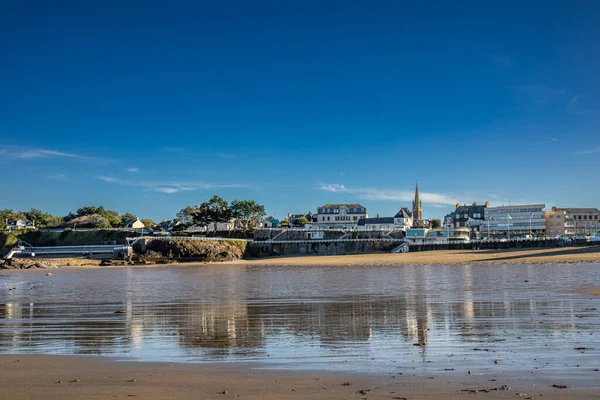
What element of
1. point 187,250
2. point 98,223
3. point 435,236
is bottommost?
point 187,250

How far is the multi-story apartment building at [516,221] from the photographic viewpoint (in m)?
126

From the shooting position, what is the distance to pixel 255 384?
7227 millimetres

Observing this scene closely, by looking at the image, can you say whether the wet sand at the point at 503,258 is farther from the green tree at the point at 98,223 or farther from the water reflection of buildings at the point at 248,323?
the green tree at the point at 98,223

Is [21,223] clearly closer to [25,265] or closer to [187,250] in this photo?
[187,250]

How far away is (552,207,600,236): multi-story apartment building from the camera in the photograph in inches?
5359

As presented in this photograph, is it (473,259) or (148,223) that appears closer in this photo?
(473,259)

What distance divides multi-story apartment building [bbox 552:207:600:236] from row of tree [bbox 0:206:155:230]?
119970 millimetres

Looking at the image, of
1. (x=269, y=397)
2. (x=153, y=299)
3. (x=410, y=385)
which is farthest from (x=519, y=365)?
(x=153, y=299)

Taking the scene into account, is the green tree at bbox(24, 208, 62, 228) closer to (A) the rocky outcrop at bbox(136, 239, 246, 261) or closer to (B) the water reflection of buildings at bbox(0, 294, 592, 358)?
(A) the rocky outcrop at bbox(136, 239, 246, 261)

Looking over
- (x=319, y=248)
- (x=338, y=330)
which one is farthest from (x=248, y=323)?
(x=319, y=248)

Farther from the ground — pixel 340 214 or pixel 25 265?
pixel 340 214

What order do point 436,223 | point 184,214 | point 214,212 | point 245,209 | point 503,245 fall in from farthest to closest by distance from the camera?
point 184,214, point 436,223, point 245,209, point 214,212, point 503,245

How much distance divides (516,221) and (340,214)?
1847 inches

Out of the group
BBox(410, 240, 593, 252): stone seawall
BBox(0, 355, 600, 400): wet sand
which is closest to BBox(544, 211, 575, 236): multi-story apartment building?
BBox(410, 240, 593, 252): stone seawall
